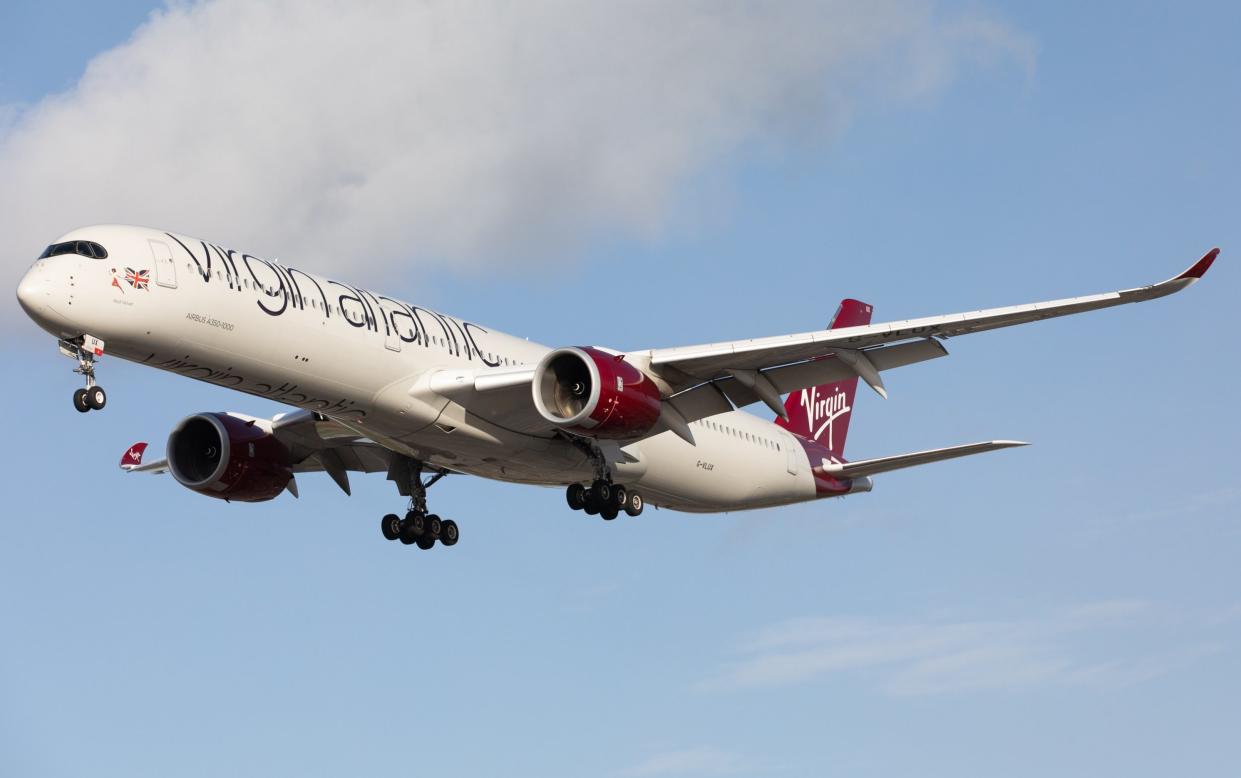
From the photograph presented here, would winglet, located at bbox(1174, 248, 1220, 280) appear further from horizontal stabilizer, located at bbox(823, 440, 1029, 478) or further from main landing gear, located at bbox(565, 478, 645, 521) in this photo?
main landing gear, located at bbox(565, 478, 645, 521)

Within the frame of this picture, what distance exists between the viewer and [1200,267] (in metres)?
26.5

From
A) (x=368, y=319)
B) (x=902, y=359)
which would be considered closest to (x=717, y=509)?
(x=902, y=359)

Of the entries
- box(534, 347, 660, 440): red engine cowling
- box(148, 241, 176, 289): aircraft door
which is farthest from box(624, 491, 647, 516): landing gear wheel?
box(148, 241, 176, 289): aircraft door

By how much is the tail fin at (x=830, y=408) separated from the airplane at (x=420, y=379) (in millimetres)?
4265

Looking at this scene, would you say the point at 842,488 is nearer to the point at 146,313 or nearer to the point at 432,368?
the point at 432,368

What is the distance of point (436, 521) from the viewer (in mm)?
36562

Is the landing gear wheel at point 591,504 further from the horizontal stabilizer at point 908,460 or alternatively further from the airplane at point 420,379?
the horizontal stabilizer at point 908,460

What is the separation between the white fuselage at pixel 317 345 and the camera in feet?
88.6

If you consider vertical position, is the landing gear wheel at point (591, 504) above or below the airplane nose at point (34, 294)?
below

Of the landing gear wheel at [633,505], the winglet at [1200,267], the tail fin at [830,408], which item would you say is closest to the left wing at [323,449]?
the landing gear wheel at [633,505]

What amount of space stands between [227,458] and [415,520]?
Result: 4.59 meters

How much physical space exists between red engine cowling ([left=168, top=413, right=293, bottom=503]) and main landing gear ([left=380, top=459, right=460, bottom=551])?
117 inches

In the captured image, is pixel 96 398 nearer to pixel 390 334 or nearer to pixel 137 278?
pixel 137 278

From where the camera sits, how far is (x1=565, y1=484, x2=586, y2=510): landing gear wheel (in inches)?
1337
